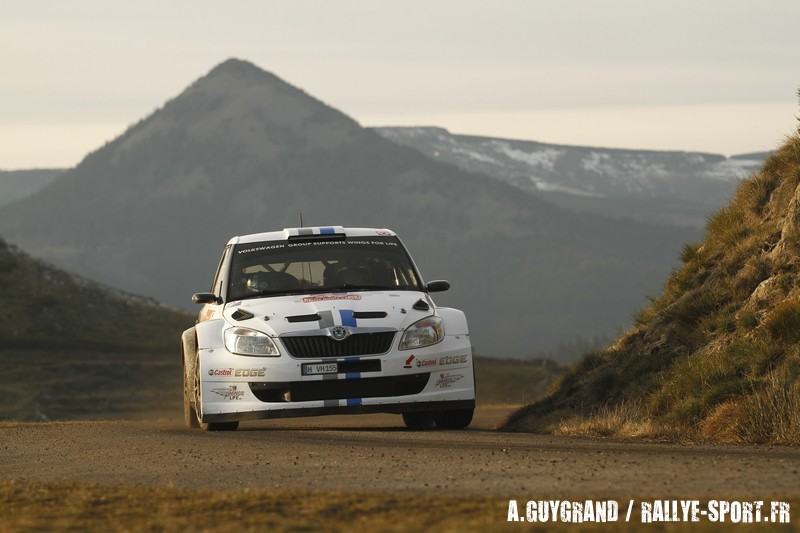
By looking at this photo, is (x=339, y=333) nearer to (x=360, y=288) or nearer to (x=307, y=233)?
(x=360, y=288)

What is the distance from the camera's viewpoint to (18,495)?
9750 mm

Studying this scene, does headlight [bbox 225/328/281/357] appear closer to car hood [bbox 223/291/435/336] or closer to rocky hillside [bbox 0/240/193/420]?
car hood [bbox 223/291/435/336]

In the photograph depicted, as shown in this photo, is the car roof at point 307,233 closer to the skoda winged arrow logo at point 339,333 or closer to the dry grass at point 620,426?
the skoda winged arrow logo at point 339,333

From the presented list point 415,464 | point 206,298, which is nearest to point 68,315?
point 206,298

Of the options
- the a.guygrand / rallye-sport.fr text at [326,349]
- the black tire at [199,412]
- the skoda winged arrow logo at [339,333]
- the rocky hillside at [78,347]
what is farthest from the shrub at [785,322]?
the rocky hillside at [78,347]

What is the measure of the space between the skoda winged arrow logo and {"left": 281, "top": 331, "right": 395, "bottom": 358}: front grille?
44 millimetres

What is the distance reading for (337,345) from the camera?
46.9ft

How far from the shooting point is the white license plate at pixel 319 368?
14.3 m

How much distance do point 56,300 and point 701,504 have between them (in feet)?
271

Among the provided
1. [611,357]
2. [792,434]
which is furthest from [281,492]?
[611,357]

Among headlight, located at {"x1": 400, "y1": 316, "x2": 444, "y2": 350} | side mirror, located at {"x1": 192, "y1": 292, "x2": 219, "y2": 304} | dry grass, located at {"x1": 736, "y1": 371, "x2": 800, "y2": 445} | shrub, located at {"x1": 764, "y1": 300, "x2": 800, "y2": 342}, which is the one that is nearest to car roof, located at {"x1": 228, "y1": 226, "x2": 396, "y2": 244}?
side mirror, located at {"x1": 192, "y1": 292, "x2": 219, "y2": 304}

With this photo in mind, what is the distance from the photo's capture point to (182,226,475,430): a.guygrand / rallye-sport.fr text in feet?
46.9

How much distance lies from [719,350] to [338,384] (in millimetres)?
3927

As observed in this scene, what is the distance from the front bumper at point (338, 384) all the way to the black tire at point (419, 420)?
4.60 feet
